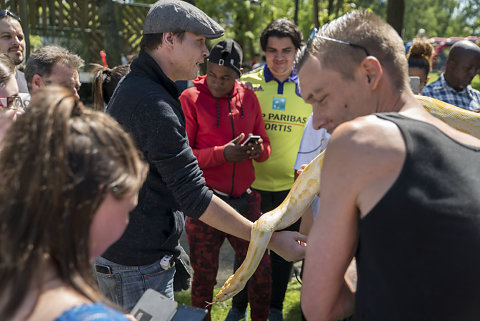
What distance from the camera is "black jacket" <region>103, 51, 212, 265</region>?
233 cm

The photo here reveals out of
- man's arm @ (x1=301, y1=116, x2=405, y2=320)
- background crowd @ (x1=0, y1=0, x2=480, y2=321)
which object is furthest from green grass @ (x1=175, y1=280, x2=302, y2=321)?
man's arm @ (x1=301, y1=116, x2=405, y2=320)

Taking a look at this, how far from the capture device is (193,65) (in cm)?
266

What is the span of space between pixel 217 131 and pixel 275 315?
1.72 meters

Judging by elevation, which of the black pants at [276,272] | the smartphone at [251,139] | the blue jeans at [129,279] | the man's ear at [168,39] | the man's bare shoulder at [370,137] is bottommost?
the black pants at [276,272]

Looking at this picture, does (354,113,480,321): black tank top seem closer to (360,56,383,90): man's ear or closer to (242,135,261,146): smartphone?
(360,56,383,90): man's ear

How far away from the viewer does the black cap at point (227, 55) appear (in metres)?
4.11

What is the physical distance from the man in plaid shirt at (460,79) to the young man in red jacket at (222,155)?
2394 mm

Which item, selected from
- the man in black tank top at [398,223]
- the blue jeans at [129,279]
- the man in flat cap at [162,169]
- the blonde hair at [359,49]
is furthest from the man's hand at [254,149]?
the man in black tank top at [398,223]

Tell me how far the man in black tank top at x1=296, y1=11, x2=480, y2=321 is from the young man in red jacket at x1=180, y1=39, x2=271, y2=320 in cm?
233

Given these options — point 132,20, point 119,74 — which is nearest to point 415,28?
point 132,20

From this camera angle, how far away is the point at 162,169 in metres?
2.37

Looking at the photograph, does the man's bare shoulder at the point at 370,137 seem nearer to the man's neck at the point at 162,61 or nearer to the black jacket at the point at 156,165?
the black jacket at the point at 156,165

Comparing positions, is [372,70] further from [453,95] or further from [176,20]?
[453,95]

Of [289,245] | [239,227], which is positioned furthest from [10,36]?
[289,245]
